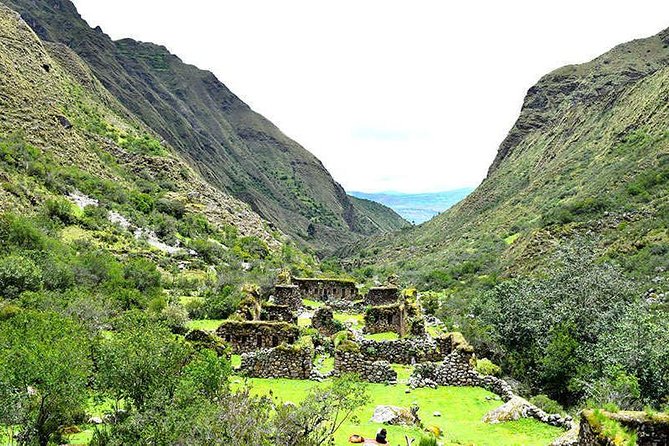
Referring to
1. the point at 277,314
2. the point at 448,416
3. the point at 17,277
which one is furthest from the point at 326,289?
the point at 448,416

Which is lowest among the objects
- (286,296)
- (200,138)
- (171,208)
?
(286,296)

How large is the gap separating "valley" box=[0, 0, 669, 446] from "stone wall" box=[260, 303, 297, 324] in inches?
3.4

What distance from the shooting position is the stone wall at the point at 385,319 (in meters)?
23.1

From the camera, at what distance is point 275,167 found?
198m

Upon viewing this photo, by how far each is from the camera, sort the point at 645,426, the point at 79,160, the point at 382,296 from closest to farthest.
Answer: the point at 645,426
the point at 382,296
the point at 79,160

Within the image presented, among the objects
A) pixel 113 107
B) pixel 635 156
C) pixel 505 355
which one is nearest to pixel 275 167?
pixel 113 107

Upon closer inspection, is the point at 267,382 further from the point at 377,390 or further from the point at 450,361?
the point at 450,361

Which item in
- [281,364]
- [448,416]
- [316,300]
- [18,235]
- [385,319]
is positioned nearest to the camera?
[448,416]

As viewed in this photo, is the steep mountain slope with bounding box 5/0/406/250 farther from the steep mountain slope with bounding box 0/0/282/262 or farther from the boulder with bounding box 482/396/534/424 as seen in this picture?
the boulder with bounding box 482/396/534/424

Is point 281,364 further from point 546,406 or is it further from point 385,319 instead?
point 546,406

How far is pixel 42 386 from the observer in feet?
34.2

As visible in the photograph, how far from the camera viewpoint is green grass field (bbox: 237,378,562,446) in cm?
1181

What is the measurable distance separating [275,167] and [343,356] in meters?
184

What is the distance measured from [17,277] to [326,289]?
→ 17855 millimetres
